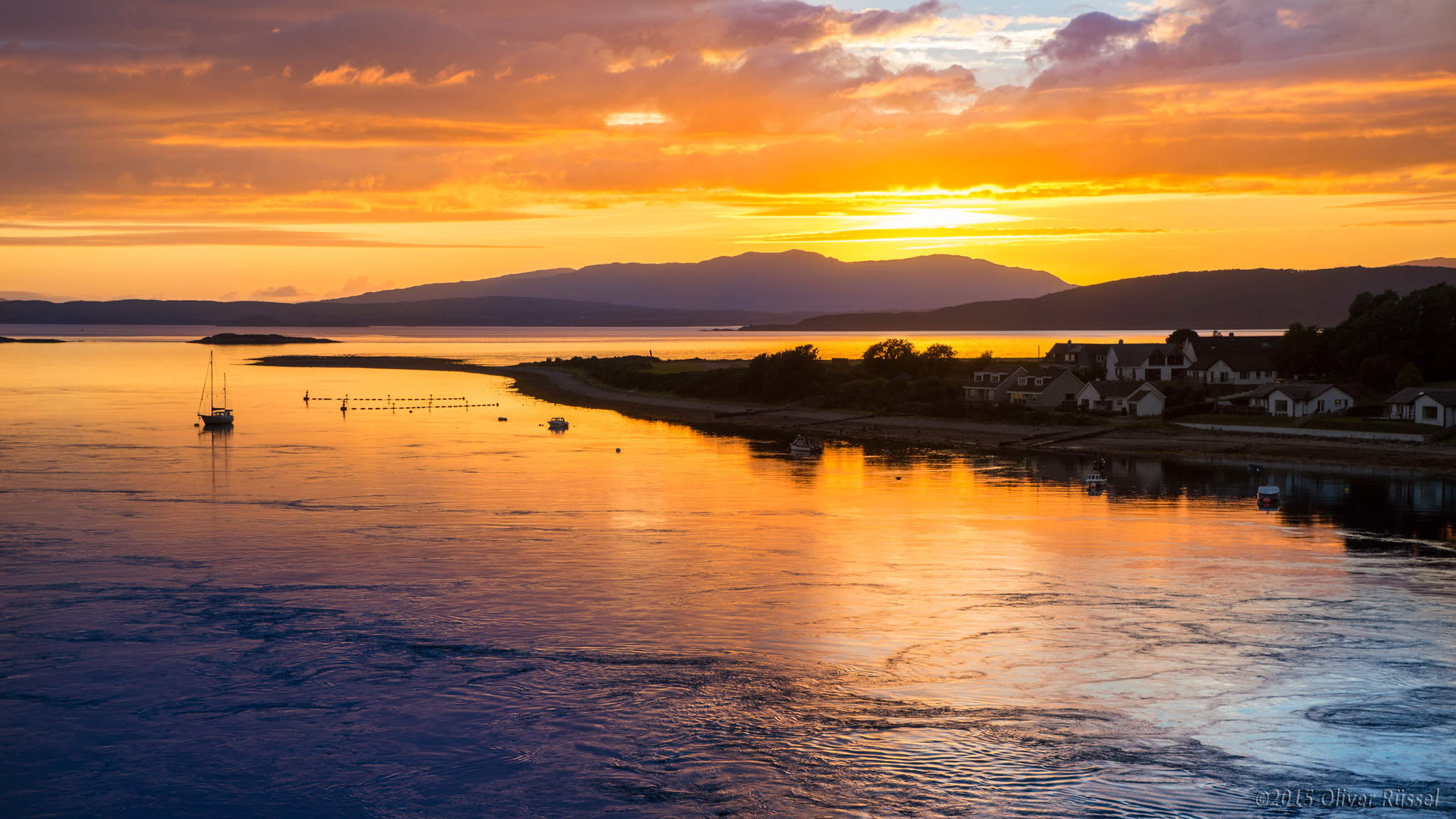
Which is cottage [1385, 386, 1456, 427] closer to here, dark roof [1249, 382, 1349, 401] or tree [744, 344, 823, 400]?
dark roof [1249, 382, 1349, 401]

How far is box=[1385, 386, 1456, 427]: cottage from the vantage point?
5769 centimetres

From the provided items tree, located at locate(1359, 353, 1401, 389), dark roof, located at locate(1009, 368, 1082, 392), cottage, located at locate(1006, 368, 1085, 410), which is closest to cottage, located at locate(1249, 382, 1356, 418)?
tree, located at locate(1359, 353, 1401, 389)

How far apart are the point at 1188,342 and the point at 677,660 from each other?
3075 inches

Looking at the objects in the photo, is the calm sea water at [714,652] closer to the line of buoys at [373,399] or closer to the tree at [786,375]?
the tree at [786,375]

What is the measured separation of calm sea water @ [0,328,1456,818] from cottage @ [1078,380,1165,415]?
78.3ft

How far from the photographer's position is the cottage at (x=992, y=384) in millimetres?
78812

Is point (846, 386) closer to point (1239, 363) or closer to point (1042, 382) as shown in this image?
point (1042, 382)

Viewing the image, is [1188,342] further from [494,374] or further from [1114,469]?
[494,374]

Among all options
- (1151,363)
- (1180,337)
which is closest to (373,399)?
(1151,363)

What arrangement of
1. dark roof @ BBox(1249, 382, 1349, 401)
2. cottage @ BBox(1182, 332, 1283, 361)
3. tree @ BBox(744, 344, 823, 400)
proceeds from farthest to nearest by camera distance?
tree @ BBox(744, 344, 823, 400) < cottage @ BBox(1182, 332, 1283, 361) < dark roof @ BBox(1249, 382, 1349, 401)

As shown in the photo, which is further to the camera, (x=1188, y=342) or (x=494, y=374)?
(x=494, y=374)

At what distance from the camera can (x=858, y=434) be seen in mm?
75688

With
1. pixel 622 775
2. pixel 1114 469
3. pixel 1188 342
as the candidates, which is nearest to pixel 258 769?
pixel 622 775

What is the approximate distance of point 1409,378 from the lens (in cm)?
6425
